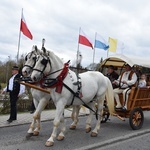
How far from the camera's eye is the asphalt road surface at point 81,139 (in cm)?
551

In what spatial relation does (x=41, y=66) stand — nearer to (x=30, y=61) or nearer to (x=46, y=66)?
(x=46, y=66)

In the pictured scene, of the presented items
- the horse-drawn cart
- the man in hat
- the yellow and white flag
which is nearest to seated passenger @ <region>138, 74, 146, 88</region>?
the horse-drawn cart

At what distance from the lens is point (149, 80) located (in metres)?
9.12

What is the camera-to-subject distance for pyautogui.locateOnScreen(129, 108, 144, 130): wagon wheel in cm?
740

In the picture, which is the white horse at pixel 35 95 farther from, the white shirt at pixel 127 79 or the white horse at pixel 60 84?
the white shirt at pixel 127 79

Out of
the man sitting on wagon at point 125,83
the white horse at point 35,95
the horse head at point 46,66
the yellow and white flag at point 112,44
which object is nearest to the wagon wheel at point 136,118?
the man sitting on wagon at point 125,83

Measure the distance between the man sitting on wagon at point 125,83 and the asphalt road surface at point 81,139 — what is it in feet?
2.87

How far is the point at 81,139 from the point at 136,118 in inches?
84.6

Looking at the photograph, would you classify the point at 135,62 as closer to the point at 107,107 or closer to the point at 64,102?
the point at 107,107

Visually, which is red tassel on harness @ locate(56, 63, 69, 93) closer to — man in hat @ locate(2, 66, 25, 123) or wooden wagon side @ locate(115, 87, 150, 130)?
man in hat @ locate(2, 66, 25, 123)

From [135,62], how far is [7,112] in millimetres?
5335

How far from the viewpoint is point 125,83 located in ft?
25.2

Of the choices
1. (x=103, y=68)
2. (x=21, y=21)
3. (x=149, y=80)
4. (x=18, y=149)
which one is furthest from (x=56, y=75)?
(x=21, y=21)

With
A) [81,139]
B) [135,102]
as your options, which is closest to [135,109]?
[135,102]
